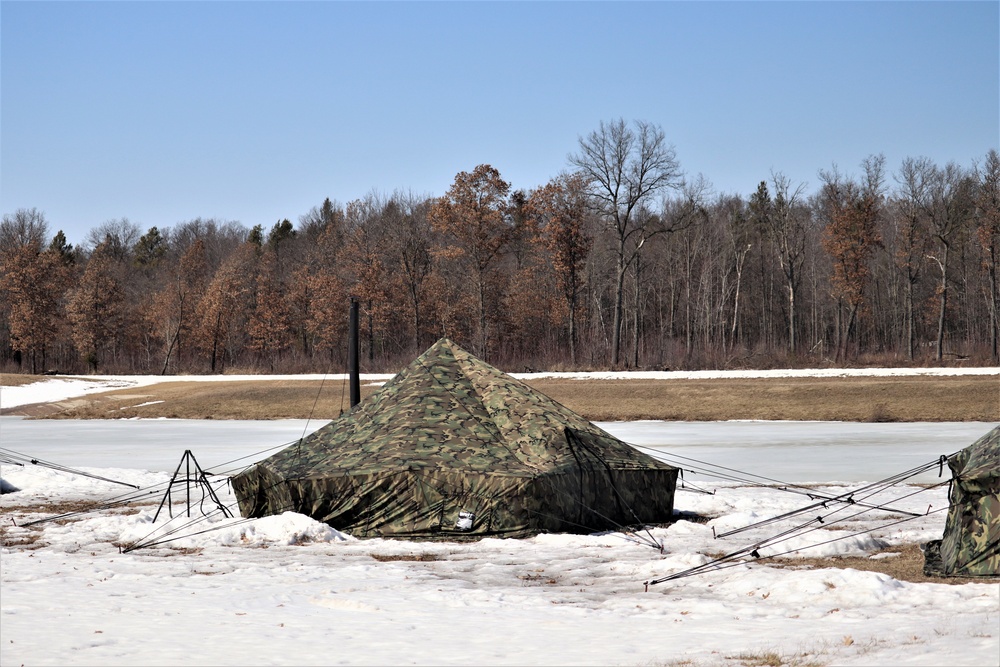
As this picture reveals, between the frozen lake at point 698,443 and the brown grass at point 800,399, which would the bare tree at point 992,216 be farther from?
the frozen lake at point 698,443

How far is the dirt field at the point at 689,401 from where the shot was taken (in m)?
33.5

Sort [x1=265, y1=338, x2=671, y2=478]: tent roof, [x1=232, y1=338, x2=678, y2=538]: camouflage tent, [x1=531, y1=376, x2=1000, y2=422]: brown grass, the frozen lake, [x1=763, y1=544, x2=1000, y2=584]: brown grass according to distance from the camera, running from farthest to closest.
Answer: [x1=531, y1=376, x2=1000, y2=422]: brown grass → the frozen lake → [x1=265, y1=338, x2=671, y2=478]: tent roof → [x1=232, y1=338, x2=678, y2=538]: camouflage tent → [x1=763, y1=544, x2=1000, y2=584]: brown grass

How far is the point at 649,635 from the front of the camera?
27.5ft

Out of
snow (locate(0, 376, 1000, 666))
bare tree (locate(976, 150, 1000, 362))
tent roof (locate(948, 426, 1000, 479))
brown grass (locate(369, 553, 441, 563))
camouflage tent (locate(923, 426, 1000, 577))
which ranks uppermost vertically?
bare tree (locate(976, 150, 1000, 362))

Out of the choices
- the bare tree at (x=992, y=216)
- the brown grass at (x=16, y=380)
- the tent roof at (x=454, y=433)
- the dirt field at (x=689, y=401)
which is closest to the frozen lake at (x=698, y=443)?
the dirt field at (x=689, y=401)

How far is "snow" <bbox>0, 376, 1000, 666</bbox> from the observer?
7941 millimetres

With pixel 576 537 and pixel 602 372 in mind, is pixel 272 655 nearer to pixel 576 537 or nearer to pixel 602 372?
pixel 576 537

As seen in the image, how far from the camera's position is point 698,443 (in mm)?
26188

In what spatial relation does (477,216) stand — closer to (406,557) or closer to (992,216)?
(992,216)

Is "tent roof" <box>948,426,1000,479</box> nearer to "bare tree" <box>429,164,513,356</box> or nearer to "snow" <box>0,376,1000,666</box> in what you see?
"snow" <box>0,376,1000,666</box>

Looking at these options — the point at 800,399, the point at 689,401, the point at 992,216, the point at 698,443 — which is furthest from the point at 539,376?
the point at 992,216

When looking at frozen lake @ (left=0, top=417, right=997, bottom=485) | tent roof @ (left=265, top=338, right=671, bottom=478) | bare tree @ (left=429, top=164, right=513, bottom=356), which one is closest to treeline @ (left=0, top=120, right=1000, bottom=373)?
bare tree @ (left=429, top=164, right=513, bottom=356)

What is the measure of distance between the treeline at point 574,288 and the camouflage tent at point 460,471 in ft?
125

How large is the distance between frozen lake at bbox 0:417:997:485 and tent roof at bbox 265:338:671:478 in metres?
5.90
